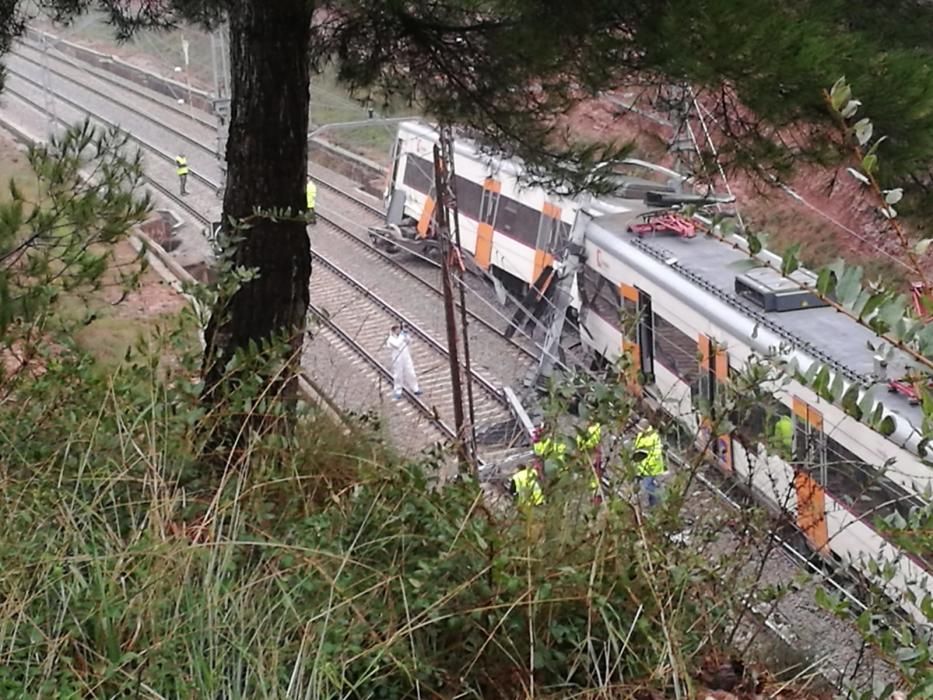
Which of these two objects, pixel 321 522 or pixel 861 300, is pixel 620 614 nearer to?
pixel 321 522

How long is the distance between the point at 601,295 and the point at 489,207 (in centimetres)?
366

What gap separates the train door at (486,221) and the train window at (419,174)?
1.82 metres

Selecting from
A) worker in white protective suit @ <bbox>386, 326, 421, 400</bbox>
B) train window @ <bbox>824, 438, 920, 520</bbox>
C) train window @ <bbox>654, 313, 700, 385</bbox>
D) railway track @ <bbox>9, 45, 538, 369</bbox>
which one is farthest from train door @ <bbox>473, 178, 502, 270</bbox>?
train window @ <bbox>824, 438, 920, 520</bbox>

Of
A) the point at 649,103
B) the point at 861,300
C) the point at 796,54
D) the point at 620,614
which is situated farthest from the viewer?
the point at 649,103

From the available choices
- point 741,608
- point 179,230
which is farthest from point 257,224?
point 179,230

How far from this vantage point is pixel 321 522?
3.02 meters

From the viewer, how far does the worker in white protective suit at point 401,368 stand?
39.9 feet

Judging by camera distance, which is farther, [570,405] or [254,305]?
[254,305]

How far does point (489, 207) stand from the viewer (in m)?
16.0

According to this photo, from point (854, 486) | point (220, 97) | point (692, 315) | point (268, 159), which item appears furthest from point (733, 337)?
point (220, 97)

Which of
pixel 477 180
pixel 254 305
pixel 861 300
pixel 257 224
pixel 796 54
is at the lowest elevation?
pixel 477 180

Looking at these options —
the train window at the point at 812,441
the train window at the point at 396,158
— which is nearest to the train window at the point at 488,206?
the train window at the point at 396,158

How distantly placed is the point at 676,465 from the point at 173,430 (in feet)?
5.28

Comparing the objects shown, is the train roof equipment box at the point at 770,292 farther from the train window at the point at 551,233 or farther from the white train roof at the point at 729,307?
the train window at the point at 551,233
